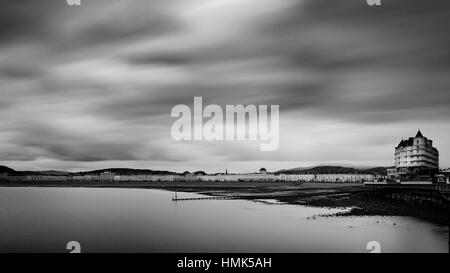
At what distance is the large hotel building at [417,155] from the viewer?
11875cm

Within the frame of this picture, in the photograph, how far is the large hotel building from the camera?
390 feet

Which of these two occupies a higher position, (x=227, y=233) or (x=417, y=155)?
(x=417, y=155)

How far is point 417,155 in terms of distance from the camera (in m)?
122

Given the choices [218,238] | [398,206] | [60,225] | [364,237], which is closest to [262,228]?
[218,238]

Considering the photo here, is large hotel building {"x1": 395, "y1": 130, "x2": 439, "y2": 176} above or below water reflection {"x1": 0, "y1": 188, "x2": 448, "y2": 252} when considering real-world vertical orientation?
above

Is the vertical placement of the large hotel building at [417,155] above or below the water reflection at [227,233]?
above

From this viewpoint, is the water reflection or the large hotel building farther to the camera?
the large hotel building

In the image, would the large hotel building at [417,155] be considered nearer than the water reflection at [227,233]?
No

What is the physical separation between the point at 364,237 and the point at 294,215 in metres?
18.3

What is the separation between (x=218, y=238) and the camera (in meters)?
43.2

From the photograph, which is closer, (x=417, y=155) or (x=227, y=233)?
(x=227, y=233)

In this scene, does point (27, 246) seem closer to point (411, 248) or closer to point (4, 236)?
point (4, 236)
